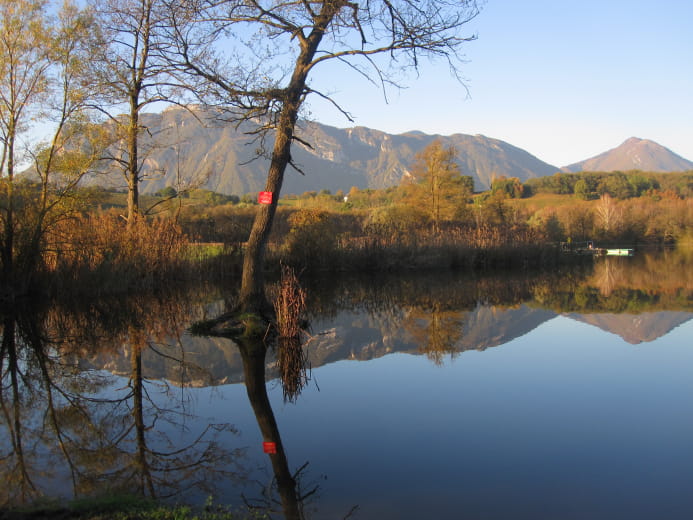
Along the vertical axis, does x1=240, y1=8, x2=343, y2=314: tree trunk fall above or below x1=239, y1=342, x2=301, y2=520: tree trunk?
above

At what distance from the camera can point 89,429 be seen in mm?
4059

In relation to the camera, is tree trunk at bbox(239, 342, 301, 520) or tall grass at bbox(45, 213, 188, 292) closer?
tree trunk at bbox(239, 342, 301, 520)

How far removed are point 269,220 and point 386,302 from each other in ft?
14.2

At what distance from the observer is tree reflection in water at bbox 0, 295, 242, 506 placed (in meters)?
3.15

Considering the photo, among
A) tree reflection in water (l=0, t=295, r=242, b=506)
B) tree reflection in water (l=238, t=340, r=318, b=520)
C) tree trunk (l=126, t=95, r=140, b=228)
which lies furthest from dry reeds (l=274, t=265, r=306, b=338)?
tree trunk (l=126, t=95, r=140, b=228)

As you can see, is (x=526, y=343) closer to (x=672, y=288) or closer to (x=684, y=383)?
(x=684, y=383)

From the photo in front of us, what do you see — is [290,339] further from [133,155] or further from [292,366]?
[133,155]

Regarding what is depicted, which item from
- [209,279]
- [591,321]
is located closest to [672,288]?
[591,321]

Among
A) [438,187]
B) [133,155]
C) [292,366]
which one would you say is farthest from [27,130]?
[438,187]

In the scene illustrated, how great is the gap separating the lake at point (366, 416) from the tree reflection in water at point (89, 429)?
2cm

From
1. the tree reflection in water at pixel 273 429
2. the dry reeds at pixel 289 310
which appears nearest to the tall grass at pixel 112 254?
the tree reflection in water at pixel 273 429

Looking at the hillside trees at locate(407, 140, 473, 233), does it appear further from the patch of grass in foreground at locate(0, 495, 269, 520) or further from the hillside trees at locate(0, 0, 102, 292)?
the patch of grass in foreground at locate(0, 495, 269, 520)

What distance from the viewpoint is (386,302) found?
11.4 m

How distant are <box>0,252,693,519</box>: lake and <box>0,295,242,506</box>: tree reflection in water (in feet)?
0.06
